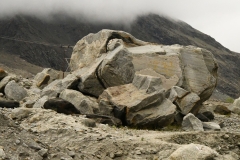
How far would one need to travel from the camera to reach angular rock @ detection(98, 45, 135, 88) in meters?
26.0

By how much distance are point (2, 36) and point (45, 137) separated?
5860 inches

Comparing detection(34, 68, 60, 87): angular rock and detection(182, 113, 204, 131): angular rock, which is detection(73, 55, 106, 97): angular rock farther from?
detection(34, 68, 60, 87): angular rock

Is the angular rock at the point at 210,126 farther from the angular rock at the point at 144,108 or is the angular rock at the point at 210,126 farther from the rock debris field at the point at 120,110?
the angular rock at the point at 144,108

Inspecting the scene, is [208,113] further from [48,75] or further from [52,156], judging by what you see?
[52,156]

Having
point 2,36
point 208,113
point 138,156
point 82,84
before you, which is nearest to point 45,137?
point 138,156

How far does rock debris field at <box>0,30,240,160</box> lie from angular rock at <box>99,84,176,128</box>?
0.18 ft

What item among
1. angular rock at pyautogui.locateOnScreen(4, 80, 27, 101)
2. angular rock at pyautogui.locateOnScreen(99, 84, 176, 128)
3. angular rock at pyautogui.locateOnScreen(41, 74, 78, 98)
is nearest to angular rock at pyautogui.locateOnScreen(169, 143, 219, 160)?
angular rock at pyautogui.locateOnScreen(99, 84, 176, 128)

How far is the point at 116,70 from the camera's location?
26.1m

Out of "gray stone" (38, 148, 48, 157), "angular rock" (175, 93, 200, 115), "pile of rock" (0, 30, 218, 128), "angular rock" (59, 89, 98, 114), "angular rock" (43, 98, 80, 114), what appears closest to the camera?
"gray stone" (38, 148, 48, 157)

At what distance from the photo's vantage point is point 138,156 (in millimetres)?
14539

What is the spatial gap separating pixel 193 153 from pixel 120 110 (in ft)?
31.4

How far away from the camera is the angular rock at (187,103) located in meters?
25.2

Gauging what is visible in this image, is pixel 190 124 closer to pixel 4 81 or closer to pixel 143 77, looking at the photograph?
pixel 143 77

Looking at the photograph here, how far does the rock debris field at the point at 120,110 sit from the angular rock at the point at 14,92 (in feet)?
0.11
